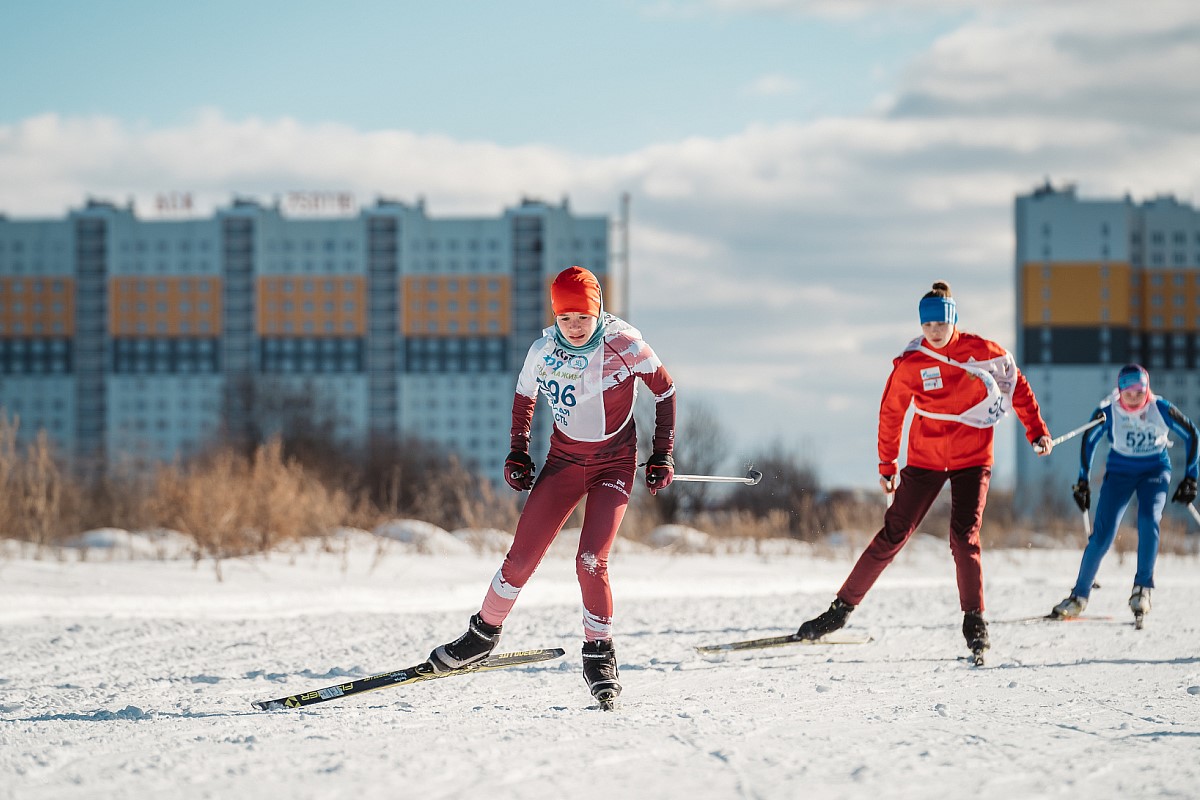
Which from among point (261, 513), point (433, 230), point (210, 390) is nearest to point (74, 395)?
point (210, 390)

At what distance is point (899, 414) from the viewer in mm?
7719

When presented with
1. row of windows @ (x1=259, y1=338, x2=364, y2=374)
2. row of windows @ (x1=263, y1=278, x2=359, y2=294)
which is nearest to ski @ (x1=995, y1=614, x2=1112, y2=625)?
row of windows @ (x1=259, y1=338, x2=364, y2=374)

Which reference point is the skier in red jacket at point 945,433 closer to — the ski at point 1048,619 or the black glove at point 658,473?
the ski at point 1048,619

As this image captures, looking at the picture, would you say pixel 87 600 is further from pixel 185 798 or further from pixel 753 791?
pixel 753 791

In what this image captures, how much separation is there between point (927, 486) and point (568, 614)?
11.4ft

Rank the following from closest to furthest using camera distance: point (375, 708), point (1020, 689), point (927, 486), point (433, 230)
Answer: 1. point (375, 708)
2. point (1020, 689)
3. point (927, 486)
4. point (433, 230)

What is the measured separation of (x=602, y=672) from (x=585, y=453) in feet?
3.31

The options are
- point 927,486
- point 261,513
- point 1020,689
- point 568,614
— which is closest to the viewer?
point 1020,689

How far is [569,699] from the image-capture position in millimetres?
6012

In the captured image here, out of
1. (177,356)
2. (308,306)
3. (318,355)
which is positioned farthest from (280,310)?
(177,356)

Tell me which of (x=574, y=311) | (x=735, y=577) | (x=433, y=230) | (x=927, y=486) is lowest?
(x=735, y=577)

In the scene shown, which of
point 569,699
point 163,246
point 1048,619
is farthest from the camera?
point 163,246

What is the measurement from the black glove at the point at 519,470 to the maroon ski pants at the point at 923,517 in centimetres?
239

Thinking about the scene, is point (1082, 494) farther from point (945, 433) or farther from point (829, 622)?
point (829, 622)
